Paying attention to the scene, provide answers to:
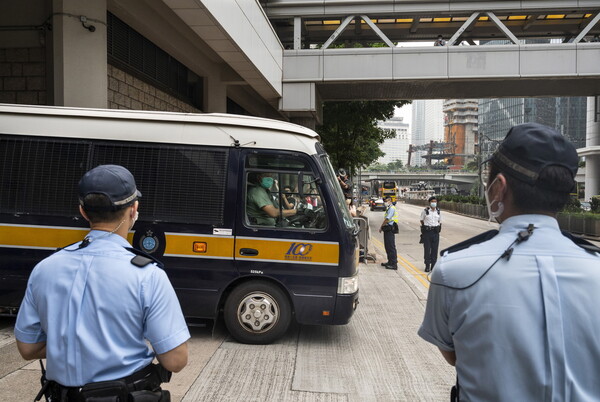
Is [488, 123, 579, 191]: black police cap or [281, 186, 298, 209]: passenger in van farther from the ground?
[488, 123, 579, 191]: black police cap

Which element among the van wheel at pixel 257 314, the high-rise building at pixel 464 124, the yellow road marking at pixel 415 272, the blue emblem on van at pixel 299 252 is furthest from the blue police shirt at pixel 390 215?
the high-rise building at pixel 464 124

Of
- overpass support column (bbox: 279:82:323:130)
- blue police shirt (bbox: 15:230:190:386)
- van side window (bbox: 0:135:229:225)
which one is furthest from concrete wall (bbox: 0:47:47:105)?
overpass support column (bbox: 279:82:323:130)

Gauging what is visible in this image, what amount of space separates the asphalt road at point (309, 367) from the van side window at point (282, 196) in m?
1.56

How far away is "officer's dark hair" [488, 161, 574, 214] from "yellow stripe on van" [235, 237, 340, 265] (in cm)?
459

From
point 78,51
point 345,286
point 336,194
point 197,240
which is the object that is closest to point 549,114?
point 78,51

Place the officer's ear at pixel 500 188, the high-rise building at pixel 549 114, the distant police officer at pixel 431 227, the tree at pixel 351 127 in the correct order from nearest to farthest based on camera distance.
Answer: 1. the officer's ear at pixel 500 188
2. the distant police officer at pixel 431 227
3. the tree at pixel 351 127
4. the high-rise building at pixel 549 114

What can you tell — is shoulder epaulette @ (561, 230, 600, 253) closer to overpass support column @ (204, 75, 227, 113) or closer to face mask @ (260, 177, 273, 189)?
face mask @ (260, 177, 273, 189)

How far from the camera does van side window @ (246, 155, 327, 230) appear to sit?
6.39 m

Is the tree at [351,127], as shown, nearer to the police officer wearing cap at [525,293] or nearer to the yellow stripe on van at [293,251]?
the yellow stripe on van at [293,251]

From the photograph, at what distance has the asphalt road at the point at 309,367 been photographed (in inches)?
189

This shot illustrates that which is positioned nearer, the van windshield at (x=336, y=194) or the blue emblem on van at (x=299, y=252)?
Answer: the blue emblem on van at (x=299, y=252)

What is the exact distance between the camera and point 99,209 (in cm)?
221

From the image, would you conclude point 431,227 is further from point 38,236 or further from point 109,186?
point 109,186

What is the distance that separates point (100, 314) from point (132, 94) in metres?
10.4
